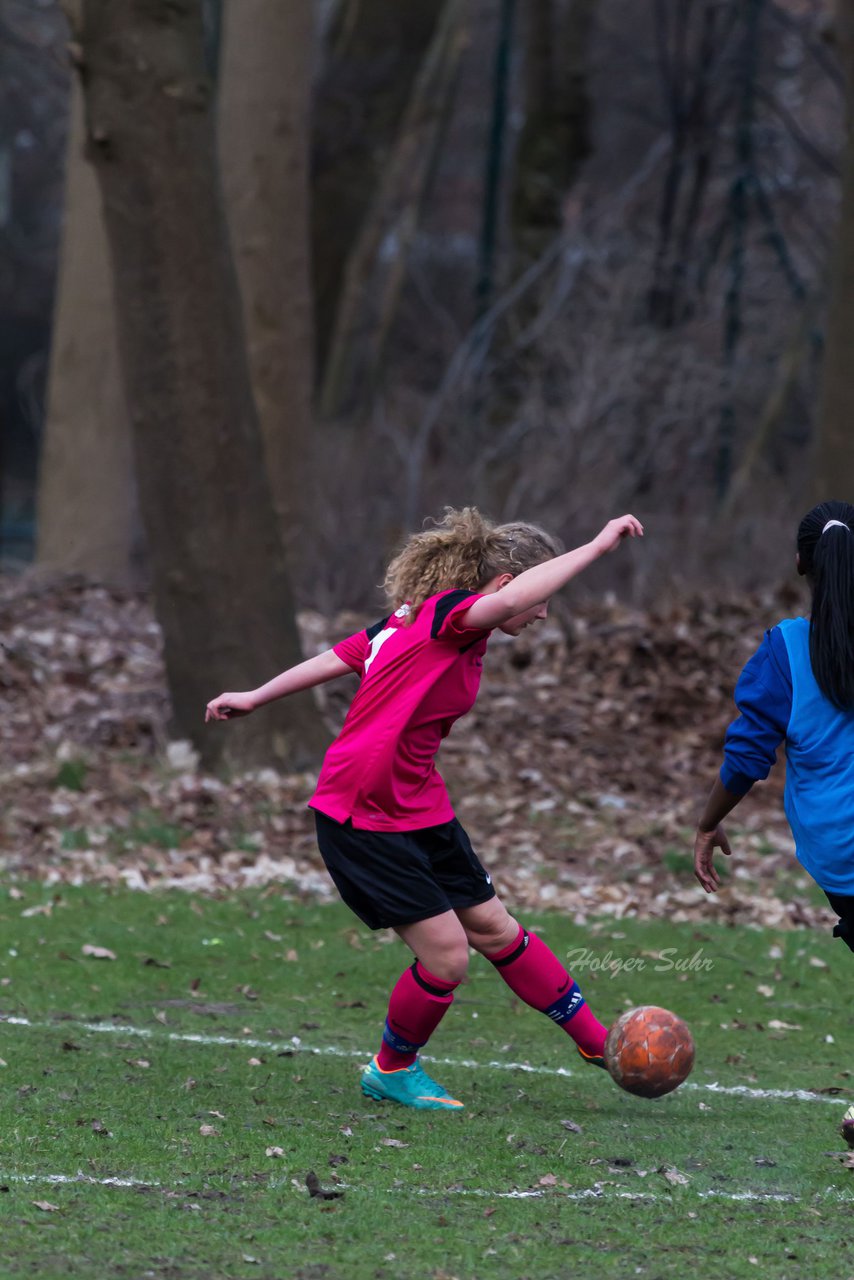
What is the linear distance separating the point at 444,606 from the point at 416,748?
48 centimetres

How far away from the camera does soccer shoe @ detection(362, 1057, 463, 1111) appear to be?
5652mm

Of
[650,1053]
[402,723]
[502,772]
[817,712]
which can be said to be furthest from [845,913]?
[502,772]

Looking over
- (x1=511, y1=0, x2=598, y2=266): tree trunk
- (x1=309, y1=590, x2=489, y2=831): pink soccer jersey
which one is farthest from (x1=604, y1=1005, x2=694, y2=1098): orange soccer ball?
(x1=511, y1=0, x2=598, y2=266): tree trunk

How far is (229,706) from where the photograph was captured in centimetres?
572

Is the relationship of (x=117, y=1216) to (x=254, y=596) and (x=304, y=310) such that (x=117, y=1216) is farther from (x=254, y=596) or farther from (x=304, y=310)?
(x=304, y=310)

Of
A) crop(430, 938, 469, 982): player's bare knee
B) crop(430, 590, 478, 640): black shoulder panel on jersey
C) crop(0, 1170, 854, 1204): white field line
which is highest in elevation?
crop(430, 590, 478, 640): black shoulder panel on jersey

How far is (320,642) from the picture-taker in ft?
42.7

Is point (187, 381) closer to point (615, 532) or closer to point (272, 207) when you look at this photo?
point (272, 207)

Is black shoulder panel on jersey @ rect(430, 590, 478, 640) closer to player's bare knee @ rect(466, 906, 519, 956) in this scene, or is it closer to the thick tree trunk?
player's bare knee @ rect(466, 906, 519, 956)

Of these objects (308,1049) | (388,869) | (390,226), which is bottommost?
(308,1049)

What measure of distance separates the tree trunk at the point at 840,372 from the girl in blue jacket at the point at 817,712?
29.1 ft

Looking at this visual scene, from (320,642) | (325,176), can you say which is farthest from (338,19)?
A: (320,642)

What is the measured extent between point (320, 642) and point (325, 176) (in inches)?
347

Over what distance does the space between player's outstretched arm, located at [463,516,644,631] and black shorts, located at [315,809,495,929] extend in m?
0.79
